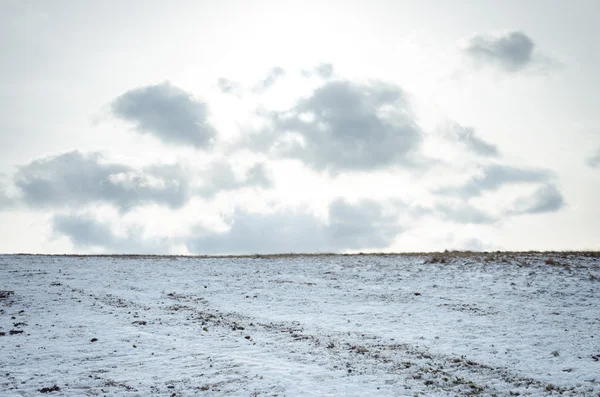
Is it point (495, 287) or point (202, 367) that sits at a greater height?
point (495, 287)

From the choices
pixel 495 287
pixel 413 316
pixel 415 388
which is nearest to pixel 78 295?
pixel 413 316

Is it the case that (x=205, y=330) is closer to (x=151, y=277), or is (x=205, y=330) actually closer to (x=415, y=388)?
(x=415, y=388)

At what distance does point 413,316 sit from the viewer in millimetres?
18969

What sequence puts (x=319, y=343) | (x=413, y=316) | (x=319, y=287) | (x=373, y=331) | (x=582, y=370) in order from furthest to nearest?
(x=319, y=287), (x=413, y=316), (x=373, y=331), (x=319, y=343), (x=582, y=370)

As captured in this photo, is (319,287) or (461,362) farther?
(319,287)

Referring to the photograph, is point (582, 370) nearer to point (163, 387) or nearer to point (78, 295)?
point (163, 387)

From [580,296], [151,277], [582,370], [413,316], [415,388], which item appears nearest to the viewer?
[415,388]

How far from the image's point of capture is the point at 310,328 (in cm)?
1748

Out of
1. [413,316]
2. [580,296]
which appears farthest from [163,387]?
[580,296]

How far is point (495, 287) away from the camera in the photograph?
22469mm

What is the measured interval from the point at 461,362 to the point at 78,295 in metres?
18.6

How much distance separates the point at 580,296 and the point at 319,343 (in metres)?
13.0

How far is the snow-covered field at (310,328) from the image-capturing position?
40.7 ft

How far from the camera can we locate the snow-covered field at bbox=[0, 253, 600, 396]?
40.7ft
